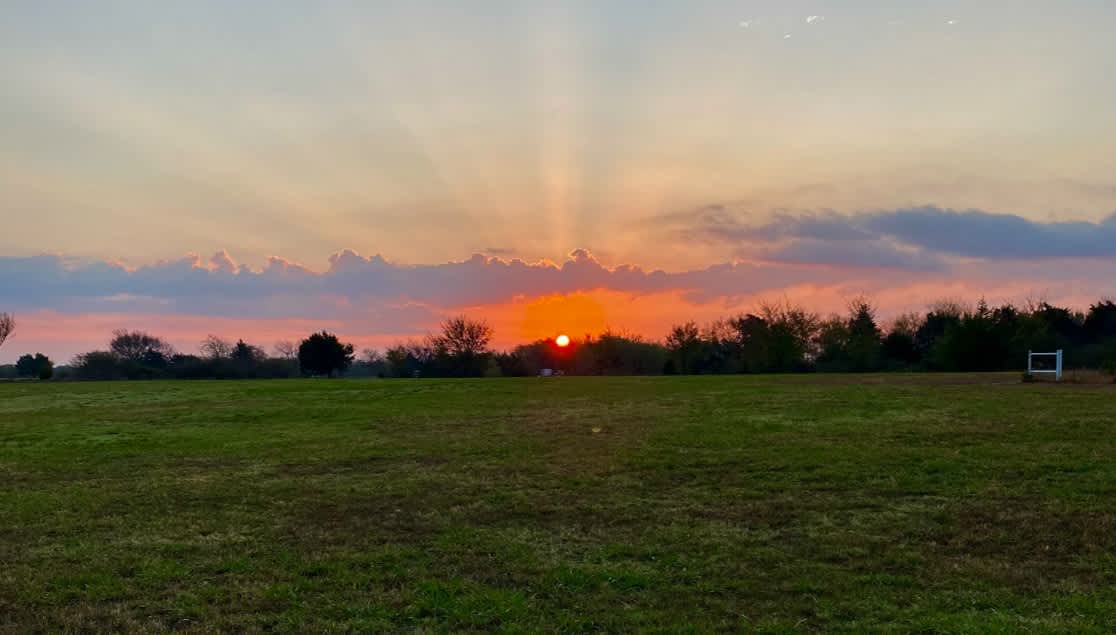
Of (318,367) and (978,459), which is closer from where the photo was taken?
(978,459)

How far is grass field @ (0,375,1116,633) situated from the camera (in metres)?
5.85

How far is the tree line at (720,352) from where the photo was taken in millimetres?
58250

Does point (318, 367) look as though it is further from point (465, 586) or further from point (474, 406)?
point (465, 586)

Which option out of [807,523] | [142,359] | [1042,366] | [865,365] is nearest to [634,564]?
[807,523]

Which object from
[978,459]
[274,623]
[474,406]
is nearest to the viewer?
[274,623]

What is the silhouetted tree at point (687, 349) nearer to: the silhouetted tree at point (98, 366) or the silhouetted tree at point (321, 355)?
the silhouetted tree at point (321, 355)

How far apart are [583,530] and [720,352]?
72016 millimetres

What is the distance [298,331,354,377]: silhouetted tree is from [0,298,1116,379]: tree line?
0.40 feet

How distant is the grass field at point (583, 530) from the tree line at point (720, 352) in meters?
45.4

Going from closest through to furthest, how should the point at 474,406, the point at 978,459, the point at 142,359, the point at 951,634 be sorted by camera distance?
the point at 951,634, the point at 978,459, the point at 474,406, the point at 142,359

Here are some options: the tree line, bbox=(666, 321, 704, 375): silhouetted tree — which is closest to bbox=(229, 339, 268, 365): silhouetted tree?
the tree line

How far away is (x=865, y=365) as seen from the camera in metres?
67.0

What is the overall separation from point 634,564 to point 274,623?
133 inches

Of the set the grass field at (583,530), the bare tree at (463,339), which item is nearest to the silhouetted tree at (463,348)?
the bare tree at (463,339)
